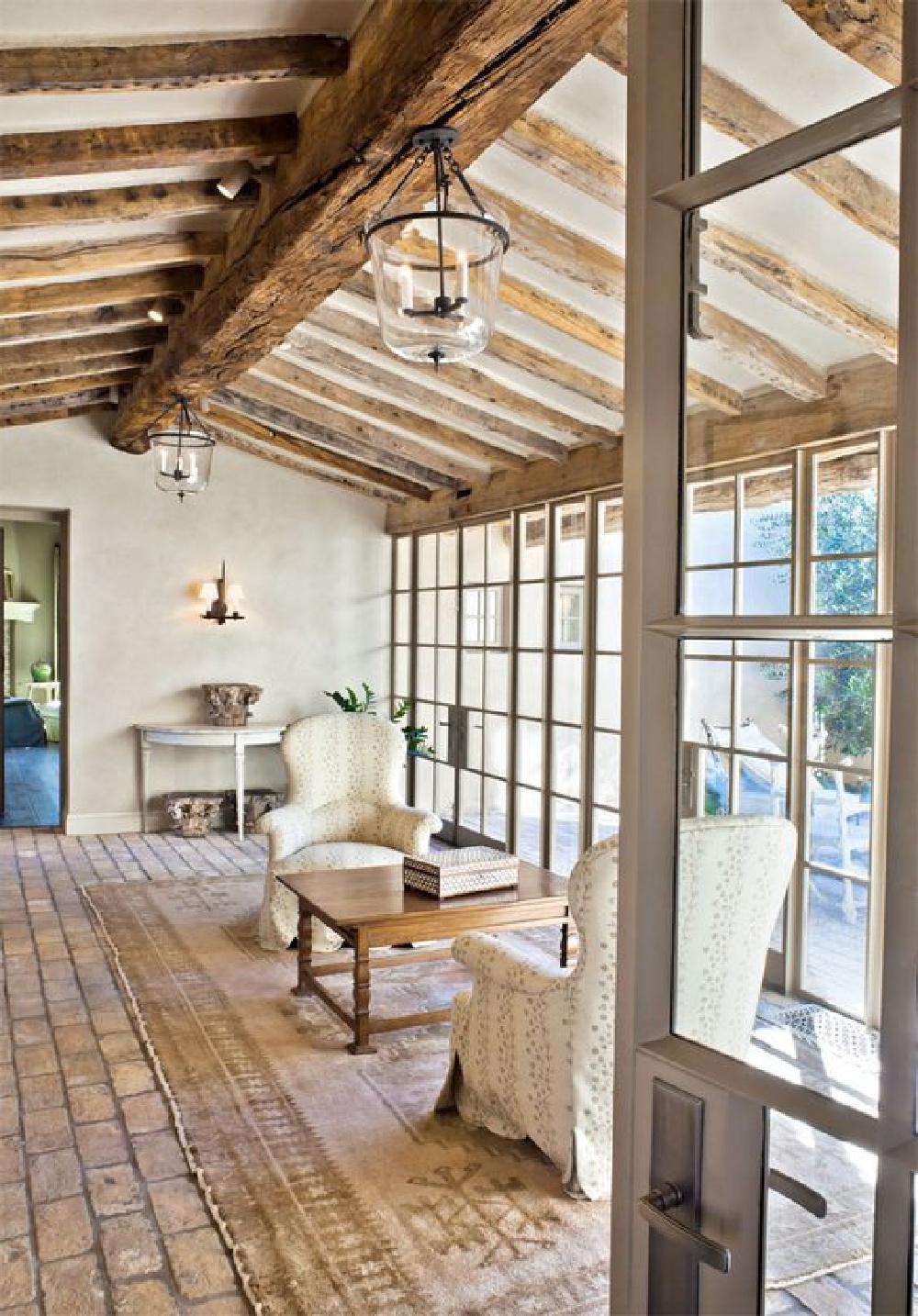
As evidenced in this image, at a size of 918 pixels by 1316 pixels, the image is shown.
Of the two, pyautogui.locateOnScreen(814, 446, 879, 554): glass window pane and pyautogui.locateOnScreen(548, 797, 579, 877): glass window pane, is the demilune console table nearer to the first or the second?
pyautogui.locateOnScreen(548, 797, 579, 877): glass window pane

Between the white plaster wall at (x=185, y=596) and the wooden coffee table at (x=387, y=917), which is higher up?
the white plaster wall at (x=185, y=596)

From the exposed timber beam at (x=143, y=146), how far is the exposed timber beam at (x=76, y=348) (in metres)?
2.45

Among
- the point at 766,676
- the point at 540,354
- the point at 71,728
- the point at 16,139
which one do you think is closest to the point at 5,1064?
the point at 16,139

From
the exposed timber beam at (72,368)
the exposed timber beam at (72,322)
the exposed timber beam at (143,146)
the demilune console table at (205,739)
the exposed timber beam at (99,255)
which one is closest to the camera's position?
the exposed timber beam at (143,146)

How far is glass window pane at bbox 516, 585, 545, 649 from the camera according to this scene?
635 centimetres

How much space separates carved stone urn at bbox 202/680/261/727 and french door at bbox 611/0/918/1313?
6533 millimetres

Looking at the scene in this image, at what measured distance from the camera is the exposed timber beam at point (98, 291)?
14.5 ft

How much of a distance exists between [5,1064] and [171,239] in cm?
308

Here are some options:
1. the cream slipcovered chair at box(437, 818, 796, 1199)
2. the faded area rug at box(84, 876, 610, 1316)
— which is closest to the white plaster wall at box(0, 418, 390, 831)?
the faded area rug at box(84, 876, 610, 1316)

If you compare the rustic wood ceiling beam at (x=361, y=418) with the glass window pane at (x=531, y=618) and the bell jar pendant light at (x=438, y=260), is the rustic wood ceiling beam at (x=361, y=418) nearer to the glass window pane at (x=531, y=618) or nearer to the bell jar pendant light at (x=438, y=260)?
the glass window pane at (x=531, y=618)

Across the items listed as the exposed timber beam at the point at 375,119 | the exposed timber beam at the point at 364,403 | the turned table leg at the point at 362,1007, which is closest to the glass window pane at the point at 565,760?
the exposed timber beam at the point at 364,403

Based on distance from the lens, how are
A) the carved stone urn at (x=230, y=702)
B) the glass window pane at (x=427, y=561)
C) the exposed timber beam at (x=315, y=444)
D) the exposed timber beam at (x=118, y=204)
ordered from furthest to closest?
the glass window pane at (x=427, y=561), the carved stone urn at (x=230, y=702), the exposed timber beam at (x=315, y=444), the exposed timber beam at (x=118, y=204)

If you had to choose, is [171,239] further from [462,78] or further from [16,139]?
[462,78]

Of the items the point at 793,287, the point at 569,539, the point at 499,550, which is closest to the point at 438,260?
the point at 793,287
